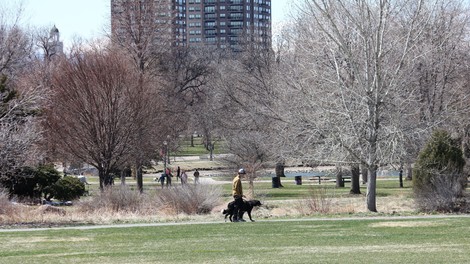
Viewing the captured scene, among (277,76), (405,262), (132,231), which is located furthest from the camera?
(277,76)

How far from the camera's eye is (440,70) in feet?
129

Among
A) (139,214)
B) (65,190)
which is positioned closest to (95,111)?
(65,190)

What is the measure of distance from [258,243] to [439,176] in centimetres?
1236

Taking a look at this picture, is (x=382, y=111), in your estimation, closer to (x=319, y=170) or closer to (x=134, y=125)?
(x=134, y=125)

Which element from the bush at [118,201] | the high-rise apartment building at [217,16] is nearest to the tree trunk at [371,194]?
the bush at [118,201]

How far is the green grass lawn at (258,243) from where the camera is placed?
16047 millimetres

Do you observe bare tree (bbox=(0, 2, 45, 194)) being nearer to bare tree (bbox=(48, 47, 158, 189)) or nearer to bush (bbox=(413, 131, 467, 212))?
bare tree (bbox=(48, 47, 158, 189))

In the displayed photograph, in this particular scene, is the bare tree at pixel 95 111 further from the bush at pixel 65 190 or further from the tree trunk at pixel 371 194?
the tree trunk at pixel 371 194

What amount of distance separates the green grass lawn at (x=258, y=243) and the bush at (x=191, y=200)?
5427 millimetres

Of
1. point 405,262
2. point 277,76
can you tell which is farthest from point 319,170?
point 405,262

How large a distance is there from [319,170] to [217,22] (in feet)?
379

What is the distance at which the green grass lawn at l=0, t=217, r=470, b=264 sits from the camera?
632 inches

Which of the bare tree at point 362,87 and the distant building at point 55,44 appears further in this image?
the distant building at point 55,44

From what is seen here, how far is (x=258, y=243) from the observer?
18547 millimetres
